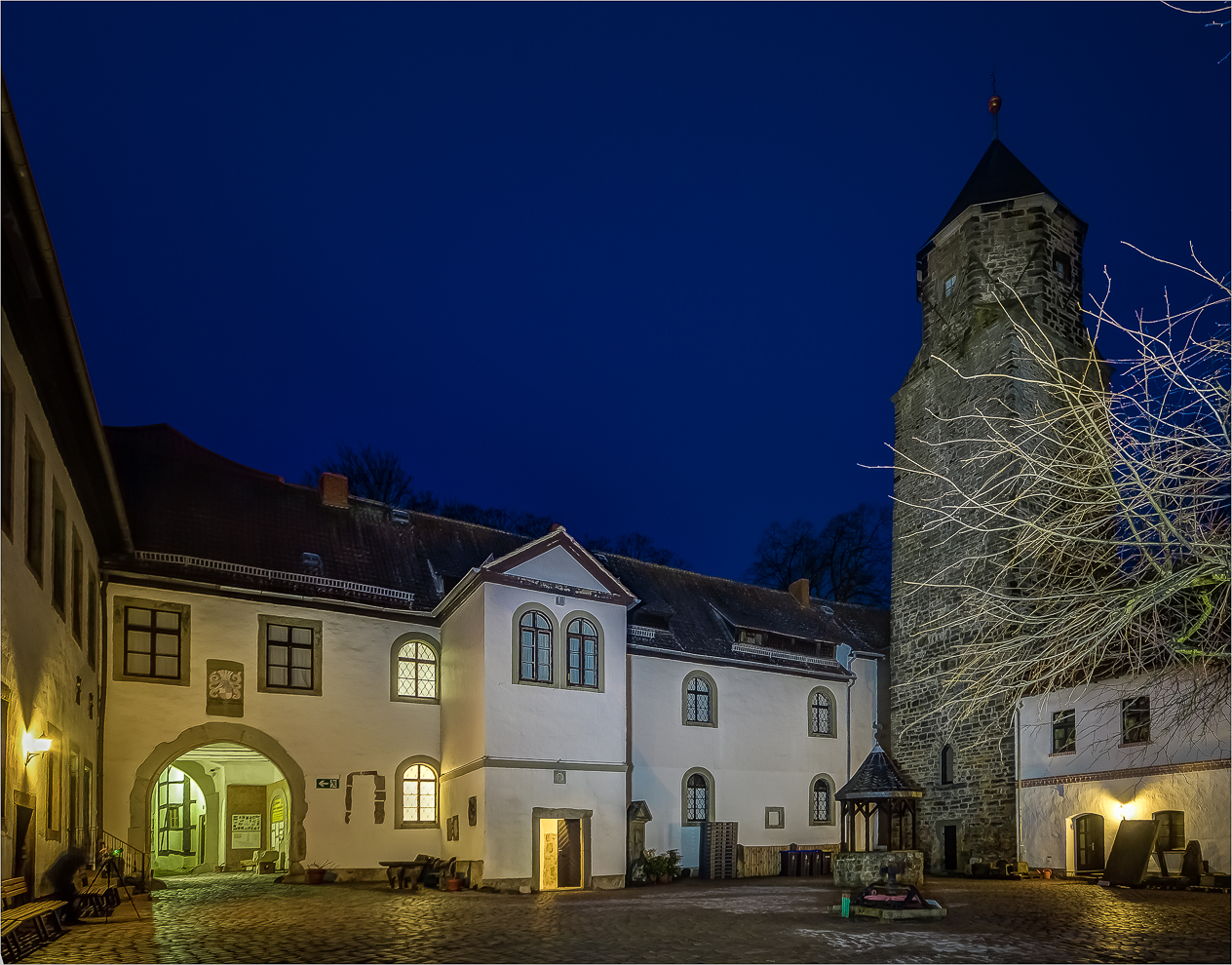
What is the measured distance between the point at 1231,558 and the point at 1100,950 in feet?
22.3

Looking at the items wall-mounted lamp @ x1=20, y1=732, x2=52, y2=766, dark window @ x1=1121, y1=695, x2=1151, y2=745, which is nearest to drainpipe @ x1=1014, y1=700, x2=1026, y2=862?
dark window @ x1=1121, y1=695, x2=1151, y2=745

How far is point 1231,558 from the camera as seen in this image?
6.82m

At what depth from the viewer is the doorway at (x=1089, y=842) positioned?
22719 millimetres

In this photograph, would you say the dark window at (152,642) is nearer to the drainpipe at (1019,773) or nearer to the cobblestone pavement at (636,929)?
the cobblestone pavement at (636,929)

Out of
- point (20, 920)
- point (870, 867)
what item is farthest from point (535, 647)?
point (20, 920)

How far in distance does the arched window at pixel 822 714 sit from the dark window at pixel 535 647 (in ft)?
33.9

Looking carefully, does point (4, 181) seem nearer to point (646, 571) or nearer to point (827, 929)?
point (827, 929)

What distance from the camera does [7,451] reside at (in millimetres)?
10406

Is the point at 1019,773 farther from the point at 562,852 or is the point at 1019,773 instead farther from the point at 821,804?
the point at 562,852

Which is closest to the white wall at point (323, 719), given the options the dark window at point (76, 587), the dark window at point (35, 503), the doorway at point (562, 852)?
the doorway at point (562, 852)

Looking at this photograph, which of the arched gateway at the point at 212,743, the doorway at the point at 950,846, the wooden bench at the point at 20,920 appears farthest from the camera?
the doorway at the point at 950,846

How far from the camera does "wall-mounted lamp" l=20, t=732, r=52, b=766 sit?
37.1 ft

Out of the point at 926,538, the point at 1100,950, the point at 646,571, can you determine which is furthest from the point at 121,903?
the point at 926,538

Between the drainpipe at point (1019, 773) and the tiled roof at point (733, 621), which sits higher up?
the tiled roof at point (733, 621)
